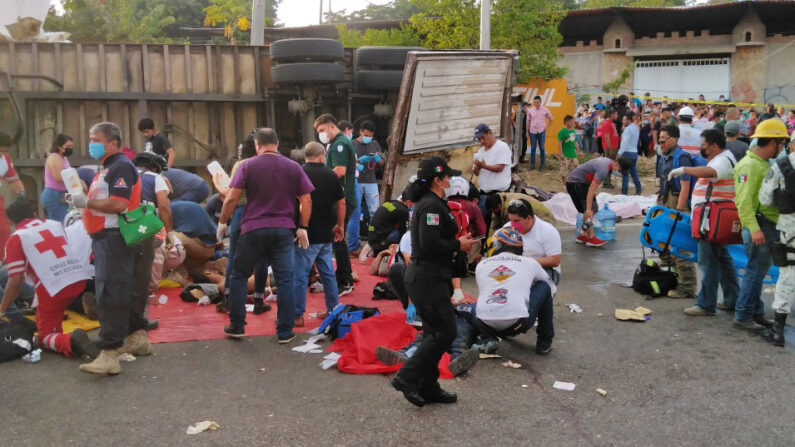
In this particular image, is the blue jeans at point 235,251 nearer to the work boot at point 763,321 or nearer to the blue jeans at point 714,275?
the blue jeans at point 714,275

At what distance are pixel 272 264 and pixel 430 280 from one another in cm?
198

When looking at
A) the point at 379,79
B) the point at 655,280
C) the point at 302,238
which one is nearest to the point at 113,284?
the point at 302,238

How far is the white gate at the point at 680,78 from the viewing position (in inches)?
1241

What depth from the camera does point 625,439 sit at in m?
4.27

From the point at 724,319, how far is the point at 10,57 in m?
11.0

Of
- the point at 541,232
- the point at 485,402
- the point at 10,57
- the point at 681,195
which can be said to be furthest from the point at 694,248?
the point at 10,57

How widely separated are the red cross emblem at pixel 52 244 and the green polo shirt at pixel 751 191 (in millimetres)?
5710

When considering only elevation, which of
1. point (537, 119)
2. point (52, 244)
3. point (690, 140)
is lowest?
point (52, 244)

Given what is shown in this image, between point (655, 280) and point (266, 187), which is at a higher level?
point (266, 187)

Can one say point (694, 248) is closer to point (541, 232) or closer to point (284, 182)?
point (541, 232)

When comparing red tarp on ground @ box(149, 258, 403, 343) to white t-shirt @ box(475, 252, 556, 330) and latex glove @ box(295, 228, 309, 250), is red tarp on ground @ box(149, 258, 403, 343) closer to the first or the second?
latex glove @ box(295, 228, 309, 250)

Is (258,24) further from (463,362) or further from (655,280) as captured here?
(463,362)

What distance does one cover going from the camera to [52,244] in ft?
19.2

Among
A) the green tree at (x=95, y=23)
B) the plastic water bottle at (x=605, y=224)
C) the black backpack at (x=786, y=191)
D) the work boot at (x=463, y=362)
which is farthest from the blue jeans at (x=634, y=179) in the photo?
the green tree at (x=95, y=23)
